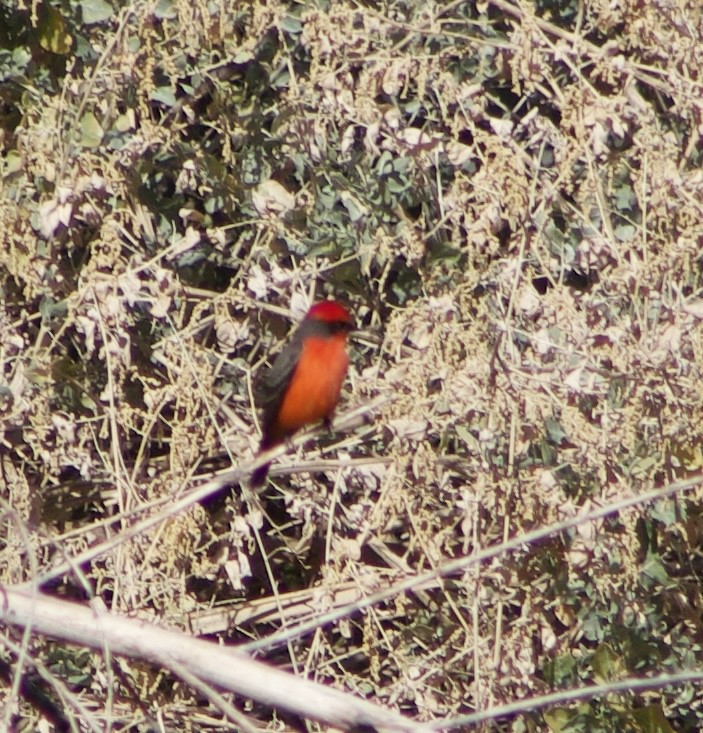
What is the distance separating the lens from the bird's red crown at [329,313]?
14.6ft

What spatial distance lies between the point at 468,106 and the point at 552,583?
144 cm

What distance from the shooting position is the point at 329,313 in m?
4.53

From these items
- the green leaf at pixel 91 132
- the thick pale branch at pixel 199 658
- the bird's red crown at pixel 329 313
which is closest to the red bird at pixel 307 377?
the bird's red crown at pixel 329 313

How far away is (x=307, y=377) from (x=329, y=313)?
0.27m

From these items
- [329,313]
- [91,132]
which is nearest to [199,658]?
[329,313]

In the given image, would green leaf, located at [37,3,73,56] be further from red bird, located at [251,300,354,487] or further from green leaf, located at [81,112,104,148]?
red bird, located at [251,300,354,487]

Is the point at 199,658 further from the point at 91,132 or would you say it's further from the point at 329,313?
the point at 91,132

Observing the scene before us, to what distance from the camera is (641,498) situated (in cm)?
298

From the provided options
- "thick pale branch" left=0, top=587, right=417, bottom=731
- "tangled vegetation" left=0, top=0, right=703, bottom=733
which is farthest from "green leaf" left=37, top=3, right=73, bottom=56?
"thick pale branch" left=0, top=587, right=417, bottom=731

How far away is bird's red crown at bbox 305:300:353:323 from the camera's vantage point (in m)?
4.46

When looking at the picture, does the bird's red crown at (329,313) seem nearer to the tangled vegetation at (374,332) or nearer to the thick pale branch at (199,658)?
the tangled vegetation at (374,332)

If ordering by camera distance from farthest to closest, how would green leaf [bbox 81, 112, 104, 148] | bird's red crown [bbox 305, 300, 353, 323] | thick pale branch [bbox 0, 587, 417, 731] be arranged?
bird's red crown [bbox 305, 300, 353, 323], green leaf [bbox 81, 112, 104, 148], thick pale branch [bbox 0, 587, 417, 731]

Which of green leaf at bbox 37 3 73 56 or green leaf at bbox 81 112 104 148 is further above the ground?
green leaf at bbox 37 3 73 56

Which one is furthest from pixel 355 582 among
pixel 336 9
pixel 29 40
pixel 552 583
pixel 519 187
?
pixel 29 40
